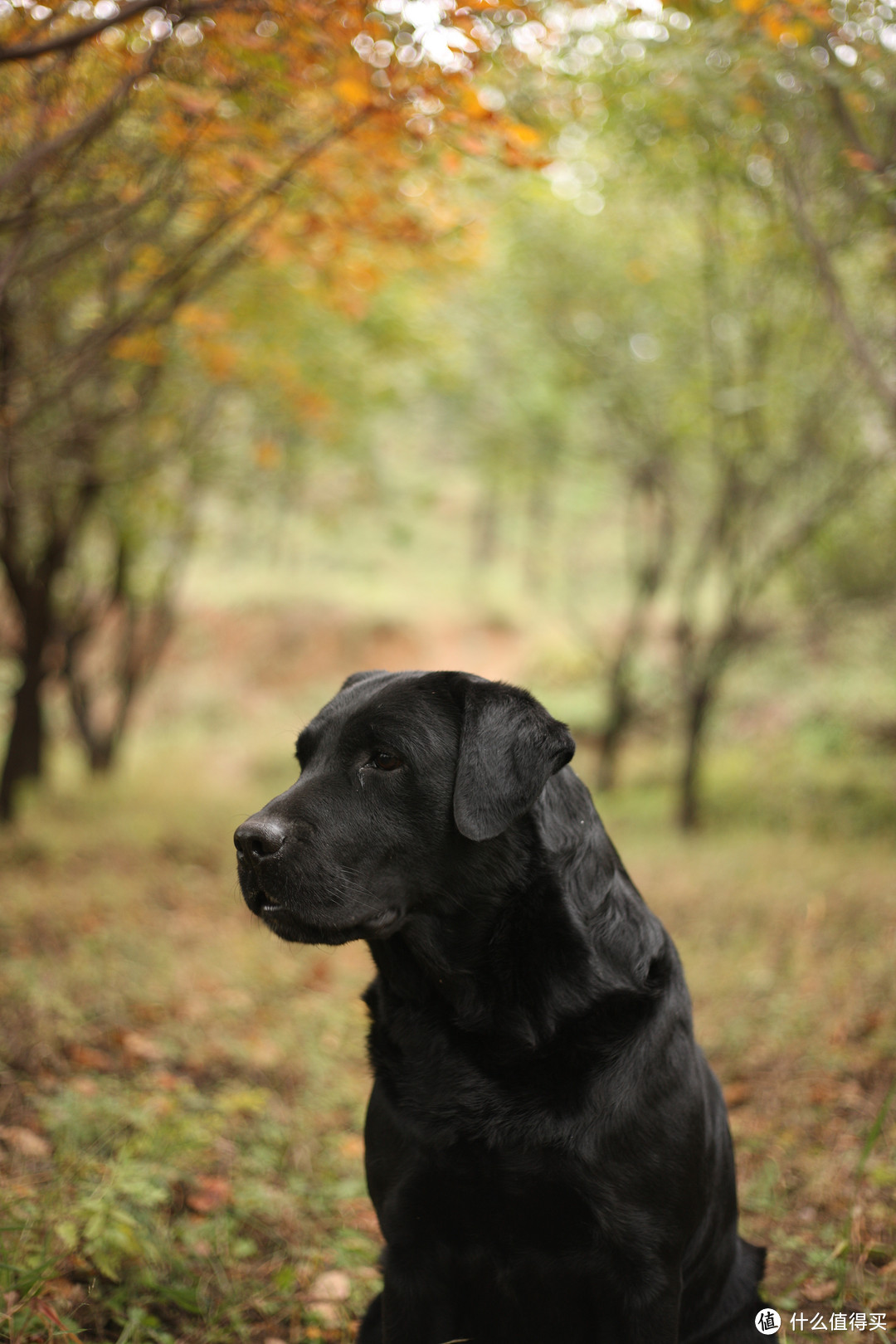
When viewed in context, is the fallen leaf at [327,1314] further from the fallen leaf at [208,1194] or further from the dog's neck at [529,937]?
the dog's neck at [529,937]

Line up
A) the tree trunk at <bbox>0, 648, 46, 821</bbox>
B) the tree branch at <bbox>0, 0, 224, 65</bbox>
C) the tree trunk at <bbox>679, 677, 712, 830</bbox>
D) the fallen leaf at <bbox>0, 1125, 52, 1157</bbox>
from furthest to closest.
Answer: the tree trunk at <bbox>679, 677, 712, 830</bbox>
the tree trunk at <bbox>0, 648, 46, 821</bbox>
the fallen leaf at <bbox>0, 1125, 52, 1157</bbox>
the tree branch at <bbox>0, 0, 224, 65</bbox>

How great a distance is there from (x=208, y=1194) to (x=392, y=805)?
1.96 m

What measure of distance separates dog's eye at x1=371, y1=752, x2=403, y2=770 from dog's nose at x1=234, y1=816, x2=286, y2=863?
0.95 feet

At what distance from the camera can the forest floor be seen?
9.15ft

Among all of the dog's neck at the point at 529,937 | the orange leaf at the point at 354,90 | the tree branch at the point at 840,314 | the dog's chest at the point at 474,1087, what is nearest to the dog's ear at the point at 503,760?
the dog's neck at the point at 529,937

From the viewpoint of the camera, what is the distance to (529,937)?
2.26 m

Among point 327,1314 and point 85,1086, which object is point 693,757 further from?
point 327,1314

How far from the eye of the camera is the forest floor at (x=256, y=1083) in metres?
2.79

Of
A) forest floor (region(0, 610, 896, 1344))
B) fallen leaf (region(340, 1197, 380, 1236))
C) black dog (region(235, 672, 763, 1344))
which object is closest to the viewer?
black dog (region(235, 672, 763, 1344))

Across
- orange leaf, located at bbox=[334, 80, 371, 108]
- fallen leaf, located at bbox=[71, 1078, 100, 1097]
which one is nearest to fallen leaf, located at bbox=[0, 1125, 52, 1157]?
fallen leaf, located at bbox=[71, 1078, 100, 1097]

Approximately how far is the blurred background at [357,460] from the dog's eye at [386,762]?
1573mm

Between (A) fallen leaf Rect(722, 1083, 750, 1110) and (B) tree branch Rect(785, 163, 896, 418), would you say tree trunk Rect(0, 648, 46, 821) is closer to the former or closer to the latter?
(A) fallen leaf Rect(722, 1083, 750, 1110)

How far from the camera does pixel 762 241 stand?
9555 millimetres

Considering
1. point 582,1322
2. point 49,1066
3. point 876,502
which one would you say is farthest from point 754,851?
point 582,1322
